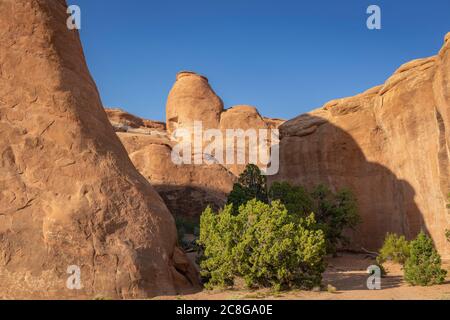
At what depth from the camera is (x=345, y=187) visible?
82.8 feet

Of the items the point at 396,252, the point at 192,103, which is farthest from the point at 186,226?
the point at 192,103

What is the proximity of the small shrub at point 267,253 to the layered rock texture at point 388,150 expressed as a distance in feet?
30.1

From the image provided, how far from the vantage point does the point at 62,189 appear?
1152 cm

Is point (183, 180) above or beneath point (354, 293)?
above

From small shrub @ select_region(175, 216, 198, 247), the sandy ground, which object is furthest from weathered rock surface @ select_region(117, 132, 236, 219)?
the sandy ground

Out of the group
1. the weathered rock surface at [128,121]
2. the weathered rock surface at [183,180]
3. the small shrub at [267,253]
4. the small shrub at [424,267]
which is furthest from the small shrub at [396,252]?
the weathered rock surface at [128,121]

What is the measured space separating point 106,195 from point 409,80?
1643 cm

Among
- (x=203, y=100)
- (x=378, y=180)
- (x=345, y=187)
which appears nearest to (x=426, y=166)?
(x=378, y=180)

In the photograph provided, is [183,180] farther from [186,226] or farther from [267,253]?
[267,253]

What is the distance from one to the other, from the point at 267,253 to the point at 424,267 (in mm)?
4845

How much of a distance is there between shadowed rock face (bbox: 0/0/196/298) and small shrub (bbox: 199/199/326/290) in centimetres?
140

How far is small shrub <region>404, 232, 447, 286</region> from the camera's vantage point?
1252cm

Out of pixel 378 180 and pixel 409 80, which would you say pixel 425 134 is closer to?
pixel 409 80
